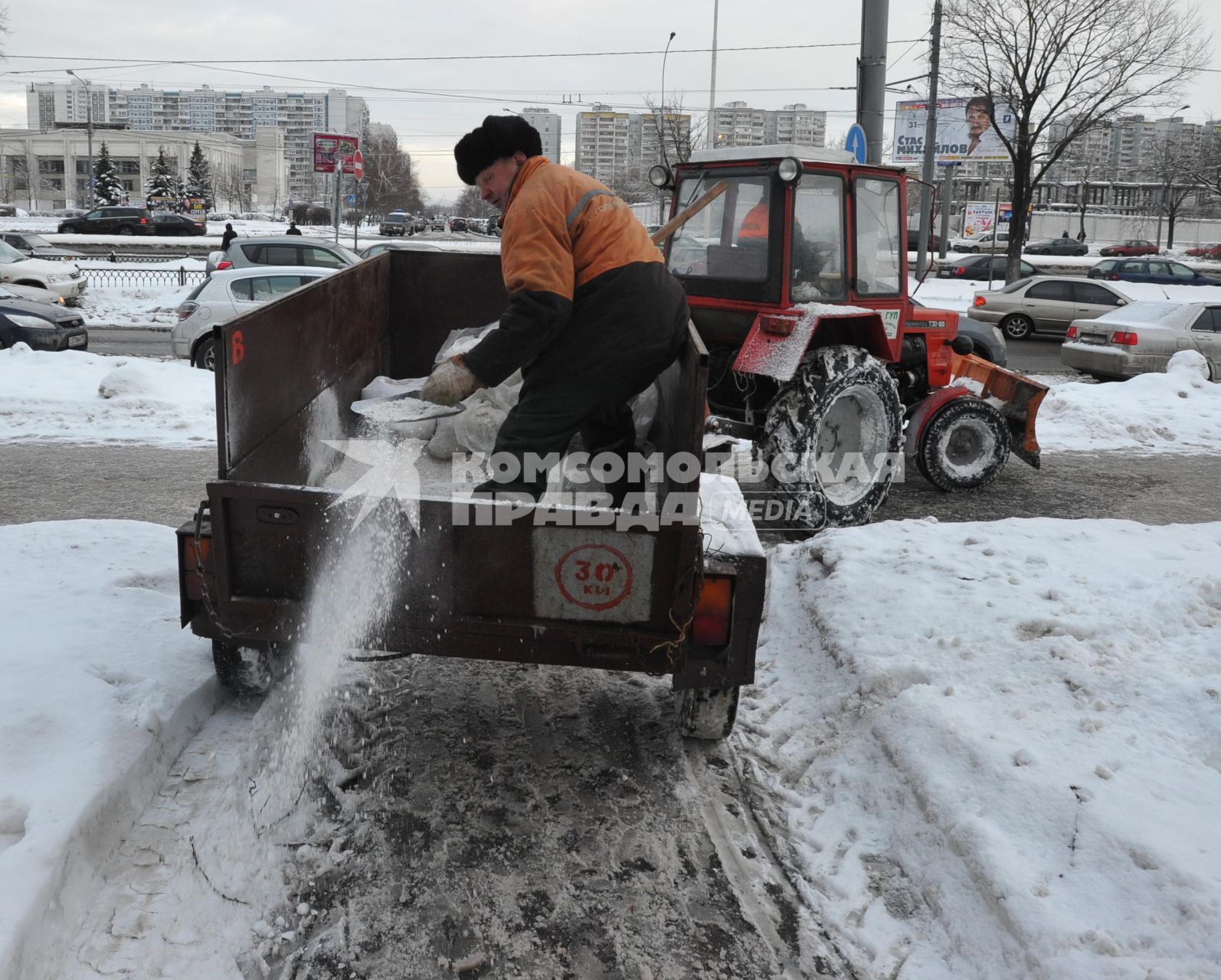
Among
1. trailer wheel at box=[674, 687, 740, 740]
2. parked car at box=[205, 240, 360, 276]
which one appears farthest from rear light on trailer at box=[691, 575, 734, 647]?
parked car at box=[205, 240, 360, 276]

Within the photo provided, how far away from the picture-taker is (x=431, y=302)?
6703 mm

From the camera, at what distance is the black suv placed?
42531mm

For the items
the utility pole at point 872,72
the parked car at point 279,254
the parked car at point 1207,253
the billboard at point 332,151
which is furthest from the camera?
the parked car at point 1207,253

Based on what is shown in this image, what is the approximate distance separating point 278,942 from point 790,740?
2.18 meters

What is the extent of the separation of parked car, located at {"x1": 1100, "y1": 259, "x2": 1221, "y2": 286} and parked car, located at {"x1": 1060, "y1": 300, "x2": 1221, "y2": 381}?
17209mm

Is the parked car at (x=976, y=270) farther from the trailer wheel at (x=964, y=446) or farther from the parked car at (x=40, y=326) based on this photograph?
the trailer wheel at (x=964, y=446)

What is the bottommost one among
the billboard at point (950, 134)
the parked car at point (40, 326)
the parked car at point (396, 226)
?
the parked car at point (40, 326)

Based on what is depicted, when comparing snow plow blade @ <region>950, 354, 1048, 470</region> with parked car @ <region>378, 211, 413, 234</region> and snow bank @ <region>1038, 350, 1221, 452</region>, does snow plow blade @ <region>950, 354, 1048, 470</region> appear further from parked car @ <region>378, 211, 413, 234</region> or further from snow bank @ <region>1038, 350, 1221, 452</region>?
parked car @ <region>378, 211, 413, 234</region>

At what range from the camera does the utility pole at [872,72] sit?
40.5 ft

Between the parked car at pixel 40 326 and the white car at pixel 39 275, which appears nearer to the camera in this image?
the parked car at pixel 40 326

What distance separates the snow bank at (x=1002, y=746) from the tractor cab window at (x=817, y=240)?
6.40ft

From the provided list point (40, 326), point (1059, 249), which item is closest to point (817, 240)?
point (40, 326)

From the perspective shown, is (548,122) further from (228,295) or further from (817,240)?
(817,240)

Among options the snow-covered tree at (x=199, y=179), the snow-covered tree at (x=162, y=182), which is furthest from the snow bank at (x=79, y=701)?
the snow-covered tree at (x=199, y=179)
